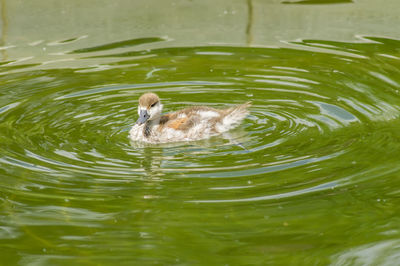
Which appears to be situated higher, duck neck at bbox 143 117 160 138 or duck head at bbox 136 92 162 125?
duck head at bbox 136 92 162 125

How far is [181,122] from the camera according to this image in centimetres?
794

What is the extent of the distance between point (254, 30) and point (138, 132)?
4.65m

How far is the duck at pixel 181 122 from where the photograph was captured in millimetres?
7836

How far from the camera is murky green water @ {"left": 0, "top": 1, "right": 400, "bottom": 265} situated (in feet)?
17.4

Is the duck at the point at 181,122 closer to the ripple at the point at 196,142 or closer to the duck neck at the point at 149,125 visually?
the duck neck at the point at 149,125

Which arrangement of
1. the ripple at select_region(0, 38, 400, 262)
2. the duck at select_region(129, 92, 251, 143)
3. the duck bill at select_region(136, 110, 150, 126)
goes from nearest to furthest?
the ripple at select_region(0, 38, 400, 262), the duck bill at select_region(136, 110, 150, 126), the duck at select_region(129, 92, 251, 143)

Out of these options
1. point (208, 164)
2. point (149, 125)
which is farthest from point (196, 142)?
point (208, 164)

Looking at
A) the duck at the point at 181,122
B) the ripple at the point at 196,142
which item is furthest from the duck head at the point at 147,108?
the ripple at the point at 196,142

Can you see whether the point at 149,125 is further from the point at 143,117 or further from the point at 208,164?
the point at 208,164

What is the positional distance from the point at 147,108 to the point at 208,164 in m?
1.35

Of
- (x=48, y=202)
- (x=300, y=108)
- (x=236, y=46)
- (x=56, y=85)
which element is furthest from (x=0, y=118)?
(x=236, y=46)

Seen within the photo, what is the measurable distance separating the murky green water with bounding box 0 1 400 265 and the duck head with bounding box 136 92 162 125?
1.09 ft

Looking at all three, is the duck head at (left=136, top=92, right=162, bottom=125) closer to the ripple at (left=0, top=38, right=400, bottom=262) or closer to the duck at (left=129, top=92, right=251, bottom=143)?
the duck at (left=129, top=92, right=251, bottom=143)

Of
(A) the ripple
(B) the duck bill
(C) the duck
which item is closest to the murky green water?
(A) the ripple
